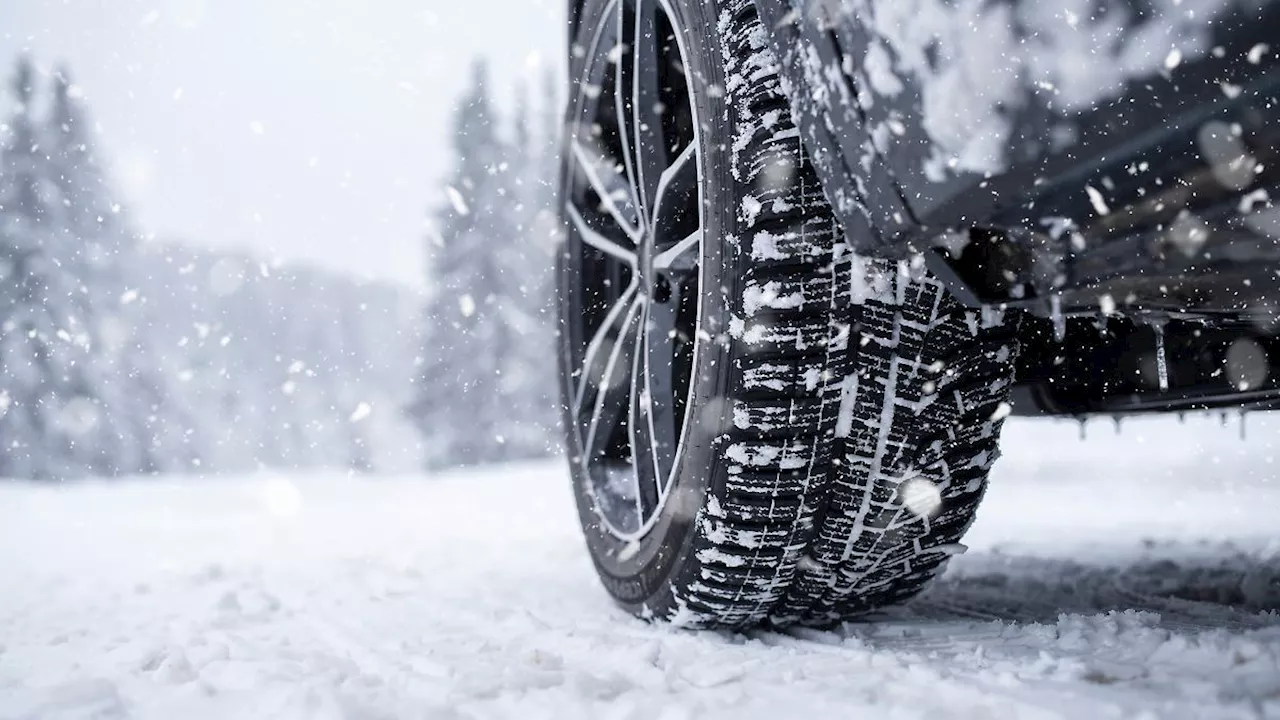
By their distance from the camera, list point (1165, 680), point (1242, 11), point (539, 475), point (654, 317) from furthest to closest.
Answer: point (539, 475) → point (654, 317) → point (1165, 680) → point (1242, 11)

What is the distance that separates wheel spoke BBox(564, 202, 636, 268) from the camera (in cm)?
214

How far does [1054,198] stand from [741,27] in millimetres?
661

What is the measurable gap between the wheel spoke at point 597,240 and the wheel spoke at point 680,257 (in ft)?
0.81

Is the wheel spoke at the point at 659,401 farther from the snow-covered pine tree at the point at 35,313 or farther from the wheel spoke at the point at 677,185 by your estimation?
the snow-covered pine tree at the point at 35,313

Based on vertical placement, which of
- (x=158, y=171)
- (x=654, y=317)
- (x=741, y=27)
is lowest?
(x=654, y=317)

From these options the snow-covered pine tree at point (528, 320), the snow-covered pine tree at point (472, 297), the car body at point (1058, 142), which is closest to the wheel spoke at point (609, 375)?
the car body at point (1058, 142)

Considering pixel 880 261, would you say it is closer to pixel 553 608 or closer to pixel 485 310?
pixel 553 608

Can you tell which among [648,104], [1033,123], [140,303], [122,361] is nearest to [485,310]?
[122,361]

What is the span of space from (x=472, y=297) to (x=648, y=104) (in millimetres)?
19047

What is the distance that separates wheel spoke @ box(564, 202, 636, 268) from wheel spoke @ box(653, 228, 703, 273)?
0.81 feet

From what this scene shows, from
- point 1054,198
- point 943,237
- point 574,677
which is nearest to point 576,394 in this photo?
point 574,677

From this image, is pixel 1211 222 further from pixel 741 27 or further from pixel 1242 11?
pixel 741 27

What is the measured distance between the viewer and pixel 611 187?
87.0 inches

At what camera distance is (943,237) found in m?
1.06
